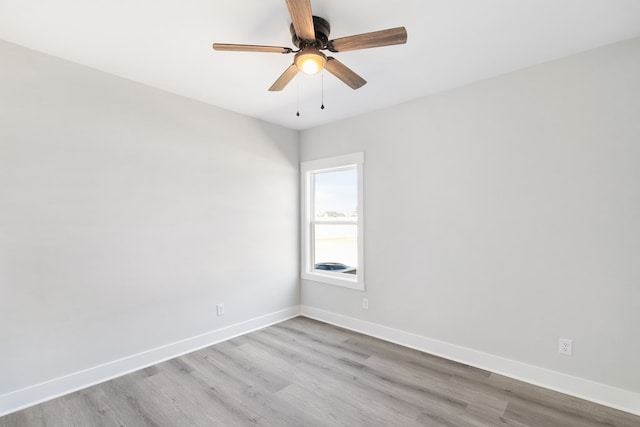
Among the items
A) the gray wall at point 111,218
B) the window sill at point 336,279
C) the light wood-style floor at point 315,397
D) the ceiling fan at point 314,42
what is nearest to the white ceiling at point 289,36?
the ceiling fan at point 314,42

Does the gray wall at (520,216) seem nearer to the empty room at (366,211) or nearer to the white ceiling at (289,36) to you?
the empty room at (366,211)

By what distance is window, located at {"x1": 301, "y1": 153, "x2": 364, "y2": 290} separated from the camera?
372 centimetres

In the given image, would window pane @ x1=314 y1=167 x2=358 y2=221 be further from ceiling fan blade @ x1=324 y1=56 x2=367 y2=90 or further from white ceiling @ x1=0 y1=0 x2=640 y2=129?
ceiling fan blade @ x1=324 y1=56 x2=367 y2=90

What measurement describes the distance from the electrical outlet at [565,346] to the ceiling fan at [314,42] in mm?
2561

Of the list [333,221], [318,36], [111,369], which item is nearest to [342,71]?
[318,36]

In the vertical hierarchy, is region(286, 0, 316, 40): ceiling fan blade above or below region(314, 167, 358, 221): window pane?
above

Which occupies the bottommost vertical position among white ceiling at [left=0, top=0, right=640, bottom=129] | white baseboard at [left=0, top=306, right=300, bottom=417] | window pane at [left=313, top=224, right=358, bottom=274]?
white baseboard at [left=0, top=306, right=300, bottom=417]

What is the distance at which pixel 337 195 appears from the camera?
4.13 meters

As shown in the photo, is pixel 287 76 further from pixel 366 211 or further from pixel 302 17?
pixel 366 211

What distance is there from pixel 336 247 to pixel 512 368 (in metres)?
2.30

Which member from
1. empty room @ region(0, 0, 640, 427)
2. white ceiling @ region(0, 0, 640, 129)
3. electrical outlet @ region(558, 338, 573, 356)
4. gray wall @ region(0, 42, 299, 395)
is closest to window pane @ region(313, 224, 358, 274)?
empty room @ region(0, 0, 640, 427)

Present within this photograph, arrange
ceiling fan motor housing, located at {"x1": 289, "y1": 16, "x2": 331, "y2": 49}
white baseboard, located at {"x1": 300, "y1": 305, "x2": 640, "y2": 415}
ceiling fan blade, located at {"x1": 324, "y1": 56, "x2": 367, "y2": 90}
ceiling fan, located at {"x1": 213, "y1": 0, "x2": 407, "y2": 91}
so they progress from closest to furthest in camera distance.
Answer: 1. ceiling fan, located at {"x1": 213, "y1": 0, "x2": 407, "y2": 91}
2. ceiling fan motor housing, located at {"x1": 289, "y1": 16, "x2": 331, "y2": 49}
3. ceiling fan blade, located at {"x1": 324, "y1": 56, "x2": 367, "y2": 90}
4. white baseboard, located at {"x1": 300, "y1": 305, "x2": 640, "y2": 415}

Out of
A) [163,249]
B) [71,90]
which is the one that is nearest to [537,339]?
[163,249]

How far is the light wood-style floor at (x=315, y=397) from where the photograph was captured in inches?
80.2
